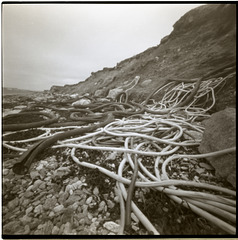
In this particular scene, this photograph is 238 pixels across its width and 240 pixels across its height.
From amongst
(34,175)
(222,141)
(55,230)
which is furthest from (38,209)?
(222,141)

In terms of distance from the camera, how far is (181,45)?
3881 millimetres

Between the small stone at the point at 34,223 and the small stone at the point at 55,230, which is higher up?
the small stone at the point at 34,223

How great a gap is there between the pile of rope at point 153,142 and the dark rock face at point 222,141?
2.5 inches

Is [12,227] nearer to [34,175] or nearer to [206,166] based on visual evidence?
[34,175]

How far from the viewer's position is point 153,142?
1521 mm

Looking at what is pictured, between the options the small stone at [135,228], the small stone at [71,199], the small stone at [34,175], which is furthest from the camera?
the small stone at [34,175]

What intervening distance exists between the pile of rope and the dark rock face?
0.06 metres

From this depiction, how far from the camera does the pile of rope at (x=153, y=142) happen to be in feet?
3.00

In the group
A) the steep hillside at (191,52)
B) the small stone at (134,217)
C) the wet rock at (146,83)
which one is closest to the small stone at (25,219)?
the small stone at (134,217)

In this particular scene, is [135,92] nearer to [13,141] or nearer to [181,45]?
[181,45]

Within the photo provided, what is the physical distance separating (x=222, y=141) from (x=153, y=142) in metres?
0.59

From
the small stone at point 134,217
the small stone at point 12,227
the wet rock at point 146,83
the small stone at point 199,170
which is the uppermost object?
the wet rock at point 146,83

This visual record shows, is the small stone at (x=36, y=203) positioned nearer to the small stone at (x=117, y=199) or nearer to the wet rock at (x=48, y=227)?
the wet rock at (x=48, y=227)

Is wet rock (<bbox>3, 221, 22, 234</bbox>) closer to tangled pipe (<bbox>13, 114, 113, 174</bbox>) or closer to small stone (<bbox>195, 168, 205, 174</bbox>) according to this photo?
tangled pipe (<bbox>13, 114, 113, 174</bbox>)
